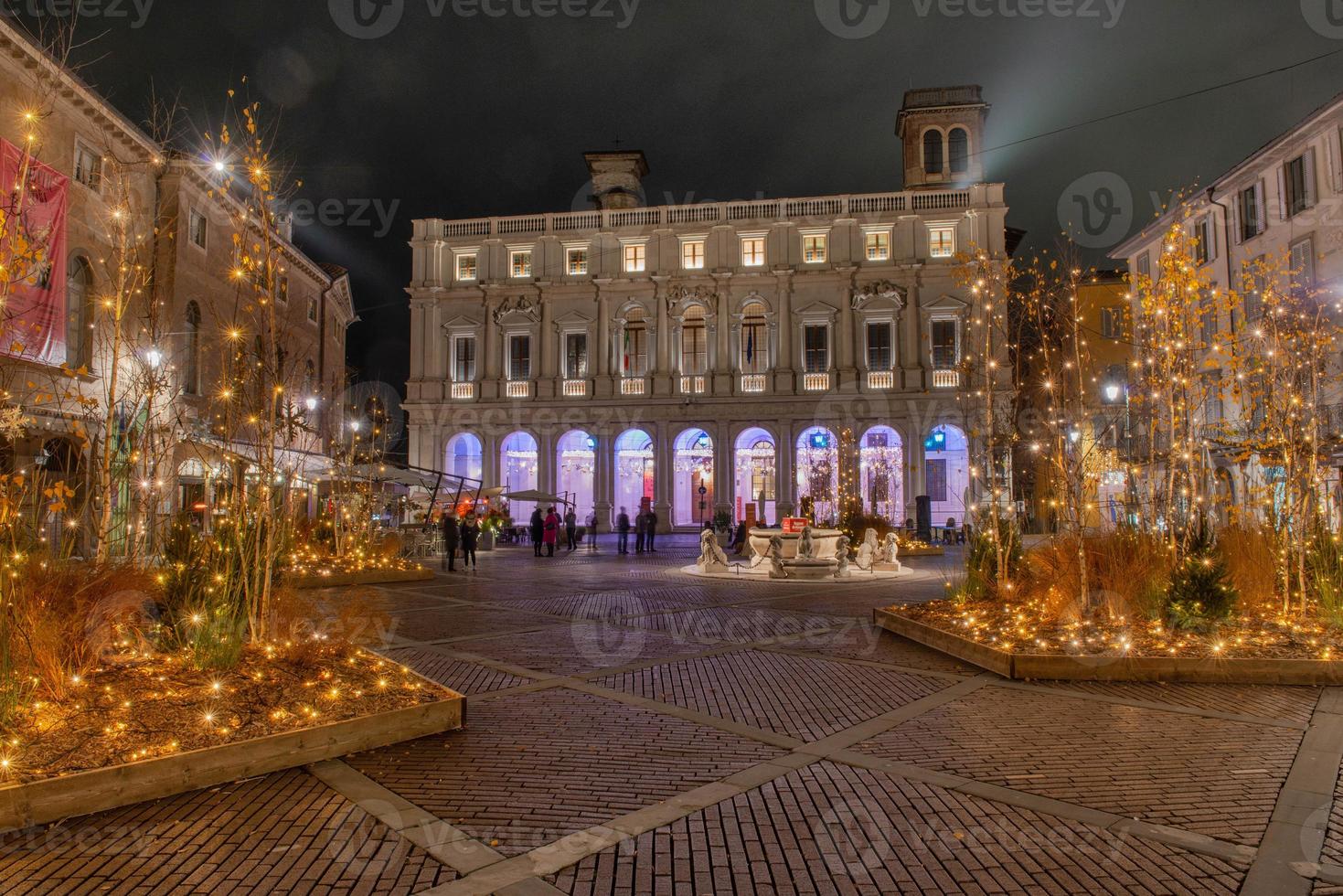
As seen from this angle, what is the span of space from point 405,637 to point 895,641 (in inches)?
237

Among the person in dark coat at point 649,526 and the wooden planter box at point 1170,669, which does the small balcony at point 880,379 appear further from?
the wooden planter box at point 1170,669

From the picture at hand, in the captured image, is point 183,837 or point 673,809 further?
point 673,809

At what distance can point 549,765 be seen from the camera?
5.52 m

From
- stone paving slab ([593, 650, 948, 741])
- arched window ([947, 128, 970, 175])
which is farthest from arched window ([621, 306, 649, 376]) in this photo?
stone paving slab ([593, 650, 948, 741])

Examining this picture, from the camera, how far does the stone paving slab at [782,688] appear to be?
6.70 meters

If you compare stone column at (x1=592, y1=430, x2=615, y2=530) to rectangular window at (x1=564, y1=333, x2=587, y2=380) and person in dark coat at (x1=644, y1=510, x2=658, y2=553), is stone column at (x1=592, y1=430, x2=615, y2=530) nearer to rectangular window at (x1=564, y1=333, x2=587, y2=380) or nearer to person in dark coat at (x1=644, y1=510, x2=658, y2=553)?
rectangular window at (x1=564, y1=333, x2=587, y2=380)

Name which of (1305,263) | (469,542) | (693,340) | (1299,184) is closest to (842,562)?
(469,542)

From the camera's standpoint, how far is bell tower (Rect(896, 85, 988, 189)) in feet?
141

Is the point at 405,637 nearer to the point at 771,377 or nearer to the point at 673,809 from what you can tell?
the point at 673,809

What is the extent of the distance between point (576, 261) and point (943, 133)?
781 inches

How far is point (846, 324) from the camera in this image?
40250mm

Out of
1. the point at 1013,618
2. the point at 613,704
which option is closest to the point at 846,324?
the point at 1013,618

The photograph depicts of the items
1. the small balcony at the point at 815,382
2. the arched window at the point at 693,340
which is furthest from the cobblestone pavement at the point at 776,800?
the arched window at the point at 693,340

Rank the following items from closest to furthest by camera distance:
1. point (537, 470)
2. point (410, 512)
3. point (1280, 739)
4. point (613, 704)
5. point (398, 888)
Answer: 1. point (398, 888)
2. point (1280, 739)
3. point (613, 704)
4. point (410, 512)
5. point (537, 470)
